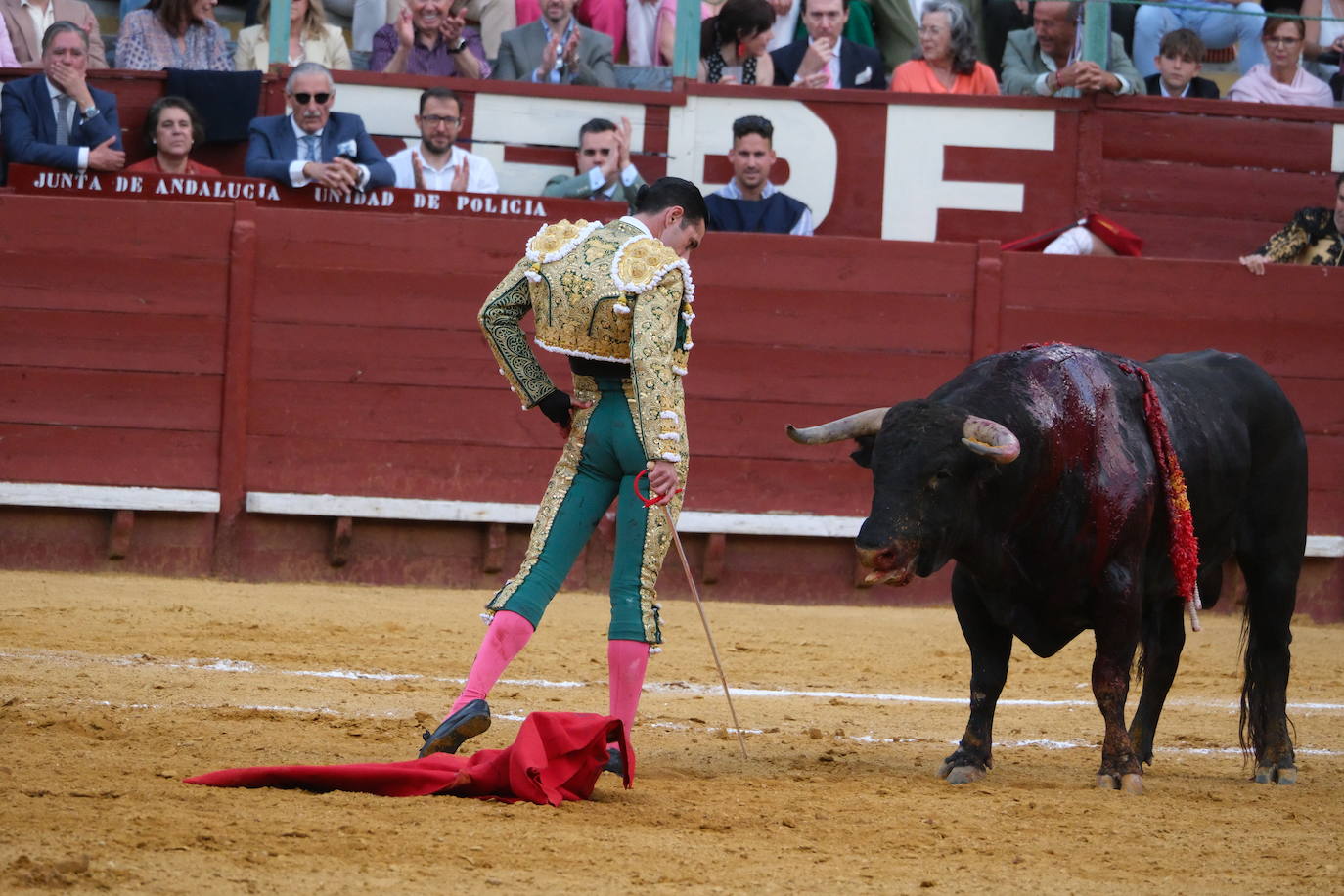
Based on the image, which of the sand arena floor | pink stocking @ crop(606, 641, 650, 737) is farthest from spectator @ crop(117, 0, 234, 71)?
pink stocking @ crop(606, 641, 650, 737)

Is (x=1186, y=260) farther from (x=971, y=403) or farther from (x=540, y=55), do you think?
(x=971, y=403)

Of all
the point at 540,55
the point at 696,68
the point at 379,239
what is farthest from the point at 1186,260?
the point at 379,239

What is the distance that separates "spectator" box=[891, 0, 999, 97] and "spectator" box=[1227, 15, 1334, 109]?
4.38ft

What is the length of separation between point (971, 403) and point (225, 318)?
Result: 4.47 metres

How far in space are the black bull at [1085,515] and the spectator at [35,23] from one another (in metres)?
5.16

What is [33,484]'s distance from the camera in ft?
25.5

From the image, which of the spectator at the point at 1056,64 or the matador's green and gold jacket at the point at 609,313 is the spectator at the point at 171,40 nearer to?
the spectator at the point at 1056,64

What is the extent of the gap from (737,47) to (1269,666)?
478 cm

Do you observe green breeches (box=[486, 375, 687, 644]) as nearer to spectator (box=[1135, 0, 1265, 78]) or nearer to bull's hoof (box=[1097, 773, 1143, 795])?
bull's hoof (box=[1097, 773, 1143, 795])

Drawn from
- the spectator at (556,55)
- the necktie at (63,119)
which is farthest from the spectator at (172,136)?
the spectator at (556,55)

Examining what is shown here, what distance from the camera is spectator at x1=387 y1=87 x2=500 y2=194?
317 inches

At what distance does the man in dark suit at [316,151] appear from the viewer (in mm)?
7891

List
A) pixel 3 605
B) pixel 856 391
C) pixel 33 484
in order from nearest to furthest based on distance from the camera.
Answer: pixel 3 605, pixel 33 484, pixel 856 391

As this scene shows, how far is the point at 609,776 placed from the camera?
4.27 metres
